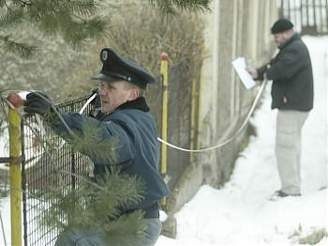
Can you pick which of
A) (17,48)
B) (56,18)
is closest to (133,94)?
(56,18)

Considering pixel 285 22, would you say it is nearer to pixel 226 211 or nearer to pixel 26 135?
pixel 226 211

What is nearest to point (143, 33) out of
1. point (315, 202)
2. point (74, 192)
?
point (315, 202)

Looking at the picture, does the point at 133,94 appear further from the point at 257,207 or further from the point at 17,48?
the point at 257,207

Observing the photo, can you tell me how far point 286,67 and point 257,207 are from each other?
1515 mm

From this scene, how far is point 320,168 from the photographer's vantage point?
10070mm

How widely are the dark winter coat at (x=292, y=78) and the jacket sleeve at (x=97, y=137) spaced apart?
15.6 ft

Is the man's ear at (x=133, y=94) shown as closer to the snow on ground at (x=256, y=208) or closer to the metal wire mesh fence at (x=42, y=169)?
the metal wire mesh fence at (x=42, y=169)

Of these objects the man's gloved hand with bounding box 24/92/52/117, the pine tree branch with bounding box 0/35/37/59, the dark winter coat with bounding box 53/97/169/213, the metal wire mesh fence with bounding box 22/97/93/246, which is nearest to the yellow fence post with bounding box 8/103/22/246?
the metal wire mesh fence with bounding box 22/97/93/246

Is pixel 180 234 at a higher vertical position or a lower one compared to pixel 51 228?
lower

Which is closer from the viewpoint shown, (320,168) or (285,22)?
(285,22)

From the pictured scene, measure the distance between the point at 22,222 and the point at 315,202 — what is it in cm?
444

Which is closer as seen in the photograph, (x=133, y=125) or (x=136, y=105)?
(x=133, y=125)

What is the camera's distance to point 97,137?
2.92 m

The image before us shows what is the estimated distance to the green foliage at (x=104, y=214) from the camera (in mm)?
2760
